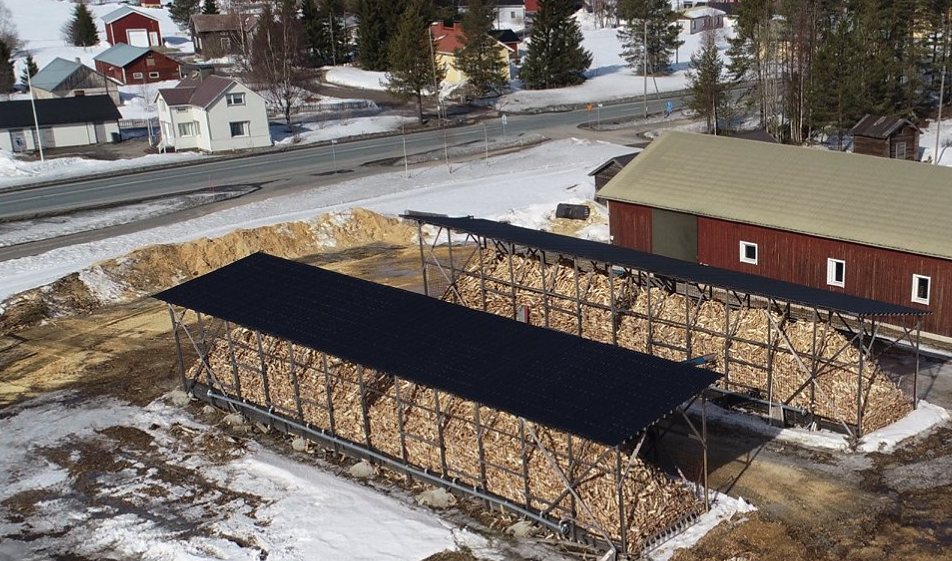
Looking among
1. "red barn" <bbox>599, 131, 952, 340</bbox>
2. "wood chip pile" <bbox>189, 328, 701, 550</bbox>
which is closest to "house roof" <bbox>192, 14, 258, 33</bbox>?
"red barn" <bbox>599, 131, 952, 340</bbox>

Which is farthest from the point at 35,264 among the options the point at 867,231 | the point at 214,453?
the point at 867,231

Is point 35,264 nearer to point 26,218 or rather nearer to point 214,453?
point 26,218

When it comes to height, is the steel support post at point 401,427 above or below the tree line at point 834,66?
below

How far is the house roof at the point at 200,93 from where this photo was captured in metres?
74.7

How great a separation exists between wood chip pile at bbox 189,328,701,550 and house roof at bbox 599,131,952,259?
50.7 feet

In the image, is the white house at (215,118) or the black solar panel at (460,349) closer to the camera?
the black solar panel at (460,349)

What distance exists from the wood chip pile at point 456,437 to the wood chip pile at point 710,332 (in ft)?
20.6

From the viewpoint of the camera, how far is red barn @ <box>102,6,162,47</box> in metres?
129

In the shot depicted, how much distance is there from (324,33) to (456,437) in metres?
97.6

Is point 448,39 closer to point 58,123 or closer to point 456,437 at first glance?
point 58,123

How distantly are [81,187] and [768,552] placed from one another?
55.3 meters

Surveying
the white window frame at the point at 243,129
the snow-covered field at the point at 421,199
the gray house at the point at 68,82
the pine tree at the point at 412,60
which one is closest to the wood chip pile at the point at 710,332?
the snow-covered field at the point at 421,199

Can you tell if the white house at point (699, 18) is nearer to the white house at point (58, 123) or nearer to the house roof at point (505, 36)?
the house roof at point (505, 36)

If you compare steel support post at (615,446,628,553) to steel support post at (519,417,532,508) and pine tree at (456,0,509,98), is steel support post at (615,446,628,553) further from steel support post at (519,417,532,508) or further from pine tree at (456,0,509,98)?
pine tree at (456,0,509,98)
